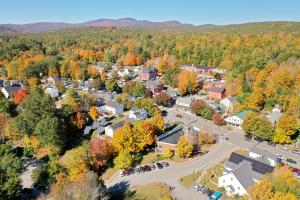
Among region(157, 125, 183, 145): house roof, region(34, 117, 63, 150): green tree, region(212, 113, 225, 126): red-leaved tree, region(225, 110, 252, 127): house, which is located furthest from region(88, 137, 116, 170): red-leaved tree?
region(225, 110, 252, 127): house

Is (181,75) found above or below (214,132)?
above

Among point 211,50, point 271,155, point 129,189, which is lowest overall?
point 129,189

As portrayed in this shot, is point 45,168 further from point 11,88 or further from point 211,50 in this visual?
point 211,50

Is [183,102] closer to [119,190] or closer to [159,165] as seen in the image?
[159,165]

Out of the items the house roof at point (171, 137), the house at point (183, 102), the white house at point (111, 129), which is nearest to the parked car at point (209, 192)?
the house roof at point (171, 137)

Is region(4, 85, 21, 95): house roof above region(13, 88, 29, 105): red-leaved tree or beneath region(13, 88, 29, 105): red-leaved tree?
beneath

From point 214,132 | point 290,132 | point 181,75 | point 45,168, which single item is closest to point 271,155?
point 290,132

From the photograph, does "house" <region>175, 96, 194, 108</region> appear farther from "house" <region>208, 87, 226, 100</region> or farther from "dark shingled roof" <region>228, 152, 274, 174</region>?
"dark shingled roof" <region>228, 152, 274, 174</region>
